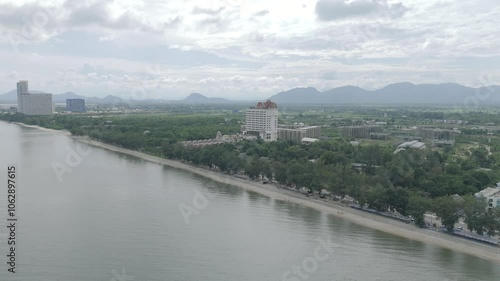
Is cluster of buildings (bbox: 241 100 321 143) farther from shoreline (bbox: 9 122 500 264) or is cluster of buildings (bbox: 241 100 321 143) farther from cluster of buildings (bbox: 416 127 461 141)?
shoreline (bbox: 9 122 500 264)

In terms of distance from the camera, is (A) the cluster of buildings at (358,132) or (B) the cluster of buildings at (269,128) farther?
(A) the cluster of buildings at (358,132)

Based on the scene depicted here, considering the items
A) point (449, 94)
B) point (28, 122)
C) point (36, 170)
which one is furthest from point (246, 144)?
point (449, 94)

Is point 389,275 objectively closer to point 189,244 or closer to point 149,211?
point 189,244

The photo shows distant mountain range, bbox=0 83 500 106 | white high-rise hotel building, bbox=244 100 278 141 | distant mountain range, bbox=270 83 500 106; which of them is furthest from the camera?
distant mountain range, bbox=0 83 500 106

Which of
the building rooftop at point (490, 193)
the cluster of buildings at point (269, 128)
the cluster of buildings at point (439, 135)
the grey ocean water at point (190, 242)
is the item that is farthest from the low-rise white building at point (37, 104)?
the building rooftop at point (490, 193)

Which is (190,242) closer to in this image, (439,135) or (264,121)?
(264,121)

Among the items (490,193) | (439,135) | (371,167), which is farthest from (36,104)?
(490,193)

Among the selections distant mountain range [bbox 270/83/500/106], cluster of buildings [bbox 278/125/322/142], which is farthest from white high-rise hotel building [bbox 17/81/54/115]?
distant mountain range [bbox 270/83/500/106]

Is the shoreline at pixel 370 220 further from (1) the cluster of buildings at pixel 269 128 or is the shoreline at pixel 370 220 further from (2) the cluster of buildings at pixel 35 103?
(2) the cluster of buildings at pixel 35 103
